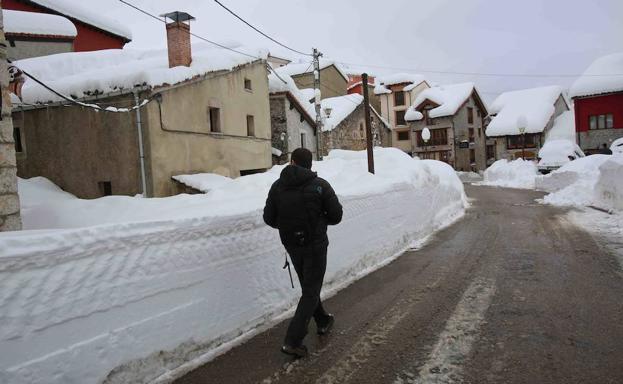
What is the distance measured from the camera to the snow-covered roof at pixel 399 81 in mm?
49281

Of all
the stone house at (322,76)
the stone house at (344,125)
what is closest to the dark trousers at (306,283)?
the stone house at (344,125)

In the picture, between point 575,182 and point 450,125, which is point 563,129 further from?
point 575,182

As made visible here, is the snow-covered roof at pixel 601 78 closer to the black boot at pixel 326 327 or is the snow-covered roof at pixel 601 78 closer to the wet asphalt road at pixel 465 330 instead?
the wet asphalt road at pixel 465 330

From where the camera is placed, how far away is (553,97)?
44.2 metres

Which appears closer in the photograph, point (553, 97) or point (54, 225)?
point (54, 225)

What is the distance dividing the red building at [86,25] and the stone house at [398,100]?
30.2 metres

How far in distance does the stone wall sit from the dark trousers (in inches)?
158

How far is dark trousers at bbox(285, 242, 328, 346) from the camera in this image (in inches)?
147

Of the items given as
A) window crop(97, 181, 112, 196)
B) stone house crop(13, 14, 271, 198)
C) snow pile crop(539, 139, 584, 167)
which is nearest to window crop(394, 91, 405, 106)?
snow pile crop(539, 139, 584, 167)

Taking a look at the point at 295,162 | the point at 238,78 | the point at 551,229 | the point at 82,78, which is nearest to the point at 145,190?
the point at 82,78

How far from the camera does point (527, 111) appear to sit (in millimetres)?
42844

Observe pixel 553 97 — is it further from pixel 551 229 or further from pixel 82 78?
pixel 82 78

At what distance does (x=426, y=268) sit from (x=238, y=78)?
12.2 m

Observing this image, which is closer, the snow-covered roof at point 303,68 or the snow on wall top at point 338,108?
the snow on wall top at point 338,108
